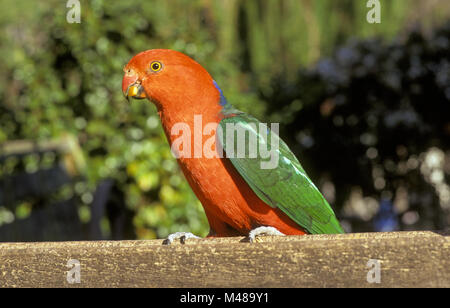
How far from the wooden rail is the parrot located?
0.43 metres

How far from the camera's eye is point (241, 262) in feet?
4.21

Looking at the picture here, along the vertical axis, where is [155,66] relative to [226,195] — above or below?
above

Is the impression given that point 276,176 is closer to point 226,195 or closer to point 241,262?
point 226,195

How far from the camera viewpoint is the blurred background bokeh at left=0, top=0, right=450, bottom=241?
3.65 meters

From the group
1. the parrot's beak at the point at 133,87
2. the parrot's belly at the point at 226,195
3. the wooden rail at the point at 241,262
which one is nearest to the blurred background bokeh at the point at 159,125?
the parrot's beak at the point at 133,87

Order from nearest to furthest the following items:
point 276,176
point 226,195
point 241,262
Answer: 1. point 241,262
2. point 226,195
3. point 276,176

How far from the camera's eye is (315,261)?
4.06 feet

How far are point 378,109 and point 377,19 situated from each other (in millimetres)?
872

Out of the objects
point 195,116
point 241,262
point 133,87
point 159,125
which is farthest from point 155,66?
point 159,125

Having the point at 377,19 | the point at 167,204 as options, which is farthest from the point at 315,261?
the point at 377,19

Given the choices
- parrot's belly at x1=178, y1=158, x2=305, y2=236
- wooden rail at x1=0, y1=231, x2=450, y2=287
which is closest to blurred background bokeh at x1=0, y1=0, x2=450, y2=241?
parrot's belly at x1=178, y1=158, x2=305, y2=236

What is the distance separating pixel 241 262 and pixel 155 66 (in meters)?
0.92

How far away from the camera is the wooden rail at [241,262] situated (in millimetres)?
1195

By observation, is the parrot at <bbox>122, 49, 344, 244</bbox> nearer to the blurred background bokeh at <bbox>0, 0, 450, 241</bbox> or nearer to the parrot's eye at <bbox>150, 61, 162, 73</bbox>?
the parrot's eye at <bbox>150, 61, 162, 73</bbox>
